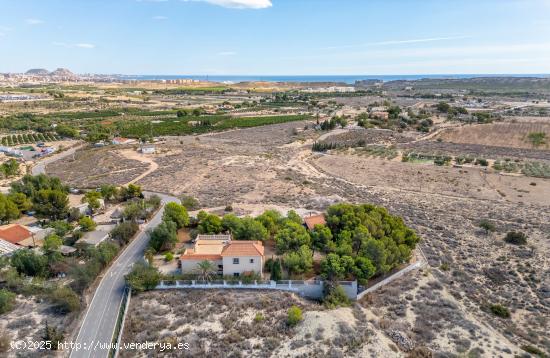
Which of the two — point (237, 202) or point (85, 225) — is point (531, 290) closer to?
point (237, 202)

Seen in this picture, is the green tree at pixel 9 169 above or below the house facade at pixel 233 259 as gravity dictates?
above

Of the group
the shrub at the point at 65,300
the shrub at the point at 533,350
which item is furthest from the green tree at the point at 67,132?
the shrub at the point at 533,350

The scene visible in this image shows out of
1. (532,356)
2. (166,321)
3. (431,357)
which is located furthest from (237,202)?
(532,356)

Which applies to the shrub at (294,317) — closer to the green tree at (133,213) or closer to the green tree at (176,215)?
the green tree at (176,215)

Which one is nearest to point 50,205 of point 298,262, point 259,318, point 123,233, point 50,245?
point 50,245

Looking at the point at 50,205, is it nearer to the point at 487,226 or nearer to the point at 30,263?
the point at 30,263

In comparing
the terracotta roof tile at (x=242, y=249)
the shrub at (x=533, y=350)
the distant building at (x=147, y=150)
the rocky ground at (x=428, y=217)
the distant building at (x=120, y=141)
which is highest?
the distant building at (x=120, y=141)

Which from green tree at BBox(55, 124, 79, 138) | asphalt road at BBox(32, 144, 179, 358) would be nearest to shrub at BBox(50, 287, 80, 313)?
asphalt road at BBox(32, 144, 179, 358)
